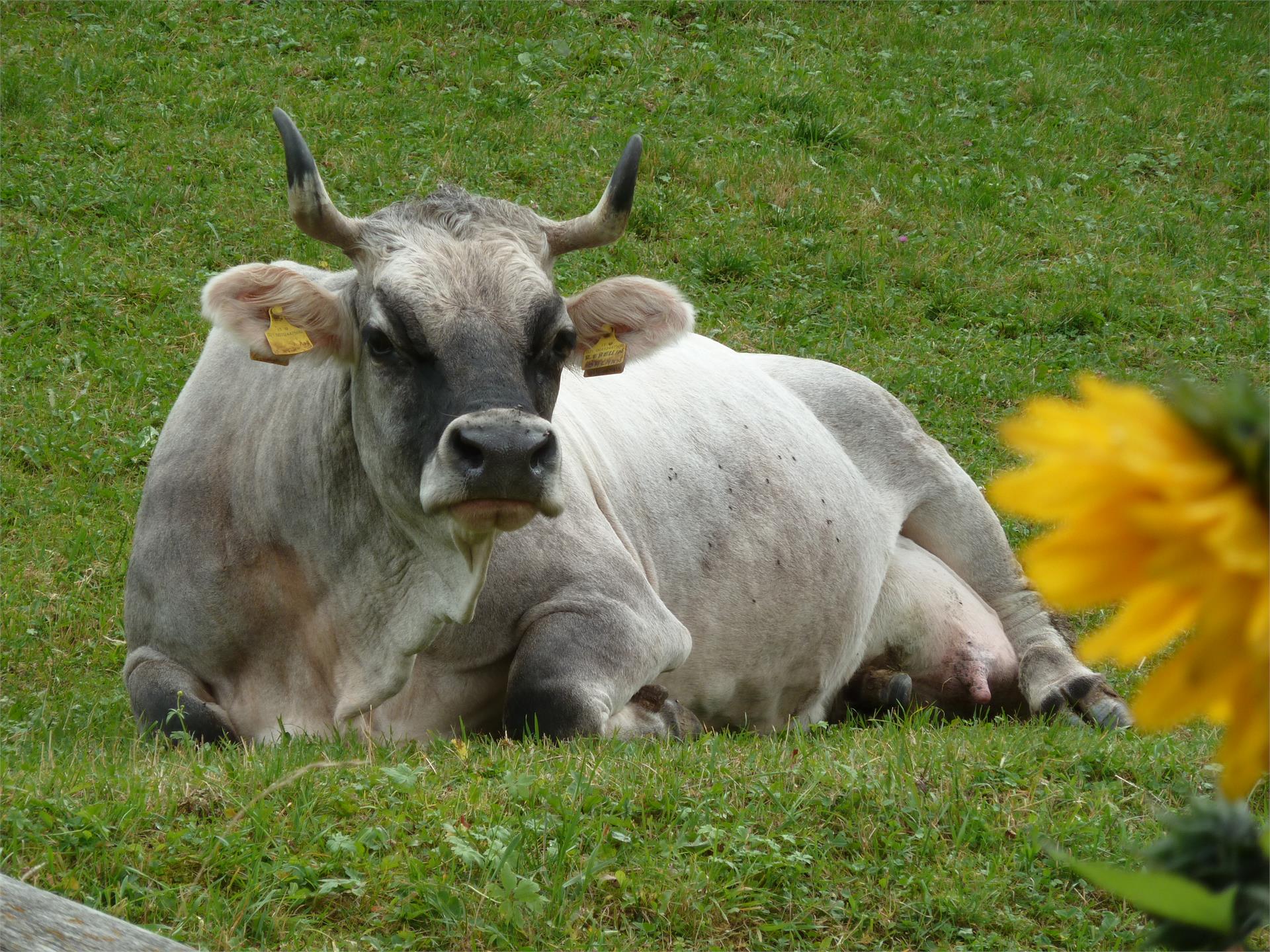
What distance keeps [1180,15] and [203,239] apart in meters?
13.1

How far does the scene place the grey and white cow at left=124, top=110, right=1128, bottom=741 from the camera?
4949mm

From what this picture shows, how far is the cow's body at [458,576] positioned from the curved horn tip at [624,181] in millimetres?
1027

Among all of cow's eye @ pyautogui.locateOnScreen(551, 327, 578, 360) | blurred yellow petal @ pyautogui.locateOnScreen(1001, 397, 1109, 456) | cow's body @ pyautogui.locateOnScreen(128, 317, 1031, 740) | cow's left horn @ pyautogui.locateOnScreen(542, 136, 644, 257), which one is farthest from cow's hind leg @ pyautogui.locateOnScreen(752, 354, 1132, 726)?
blurred yellow petal @ pyautogui.locateOnScreen(1001, 397, 1109, 456)

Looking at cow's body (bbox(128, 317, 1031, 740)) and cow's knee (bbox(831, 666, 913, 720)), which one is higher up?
cow's body (bbox(128, 317, 1031, 740))

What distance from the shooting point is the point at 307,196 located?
5145mm

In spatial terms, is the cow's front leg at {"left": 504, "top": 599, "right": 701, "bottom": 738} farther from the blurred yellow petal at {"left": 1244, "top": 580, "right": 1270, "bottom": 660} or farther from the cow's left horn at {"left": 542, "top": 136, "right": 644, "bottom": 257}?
the blurred yellow petal at {"left": 1244, "top": 580, "right": 1270, "bottom": 660}

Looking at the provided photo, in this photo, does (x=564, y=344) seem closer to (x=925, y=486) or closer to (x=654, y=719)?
(x=654, y=719)

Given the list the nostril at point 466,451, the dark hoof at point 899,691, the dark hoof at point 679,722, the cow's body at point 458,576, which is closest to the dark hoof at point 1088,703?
the dark hoof at point 899,691

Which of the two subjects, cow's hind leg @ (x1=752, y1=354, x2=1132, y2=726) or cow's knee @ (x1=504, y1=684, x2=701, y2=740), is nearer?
cow's knee @ (x1=504, y1=684, x2=701, y2=740)

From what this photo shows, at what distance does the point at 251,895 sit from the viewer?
331cm

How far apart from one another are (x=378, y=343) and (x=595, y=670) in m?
1.42

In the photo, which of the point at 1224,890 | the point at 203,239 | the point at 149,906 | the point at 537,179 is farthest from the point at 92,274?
the point at 1224,890

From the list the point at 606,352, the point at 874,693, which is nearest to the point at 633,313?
the point at 606,352

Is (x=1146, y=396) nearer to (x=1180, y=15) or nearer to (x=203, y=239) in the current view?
(x=203, y=239)
